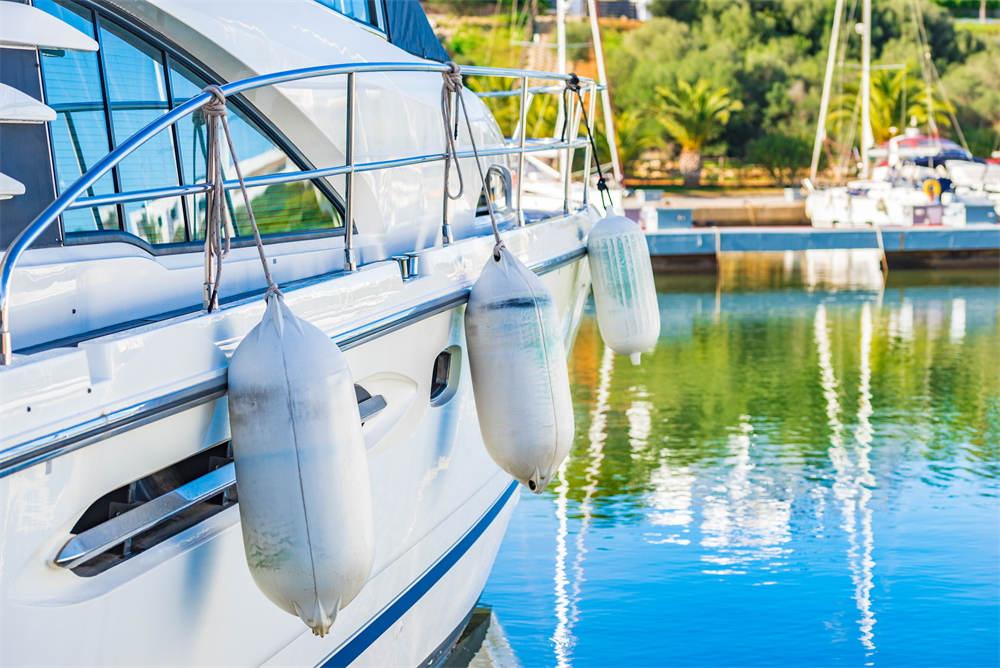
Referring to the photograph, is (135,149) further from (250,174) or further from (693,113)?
(693,113)

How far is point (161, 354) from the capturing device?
2.18m

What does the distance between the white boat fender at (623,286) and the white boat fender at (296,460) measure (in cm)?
203

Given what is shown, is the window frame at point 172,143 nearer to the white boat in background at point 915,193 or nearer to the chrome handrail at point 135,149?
the chrome handrail at point 135,149

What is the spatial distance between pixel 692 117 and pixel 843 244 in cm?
1311

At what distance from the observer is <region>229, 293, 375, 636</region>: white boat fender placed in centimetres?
217

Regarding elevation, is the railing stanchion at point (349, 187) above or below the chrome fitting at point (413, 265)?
above

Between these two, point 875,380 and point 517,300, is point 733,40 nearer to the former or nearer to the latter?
point 875,380

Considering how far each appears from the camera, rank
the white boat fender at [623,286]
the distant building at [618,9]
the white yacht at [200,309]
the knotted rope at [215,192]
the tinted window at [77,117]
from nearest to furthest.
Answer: the white yacht at [200,309] → the knotted rope at [215,192] → the tinted window at [77,117] → the white boat fender at [623,286] → the distant building at [618,9]

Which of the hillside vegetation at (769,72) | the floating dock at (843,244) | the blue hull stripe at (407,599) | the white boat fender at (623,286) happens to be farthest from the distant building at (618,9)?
the blue hull stripe at (407,599)

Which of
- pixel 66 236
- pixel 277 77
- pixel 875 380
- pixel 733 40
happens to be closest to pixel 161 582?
pixel 66 236

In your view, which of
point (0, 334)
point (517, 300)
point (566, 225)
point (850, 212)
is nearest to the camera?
point (0, 334)

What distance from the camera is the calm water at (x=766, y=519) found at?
4.22m

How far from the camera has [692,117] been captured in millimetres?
27422

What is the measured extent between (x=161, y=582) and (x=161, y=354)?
1.64 feet
